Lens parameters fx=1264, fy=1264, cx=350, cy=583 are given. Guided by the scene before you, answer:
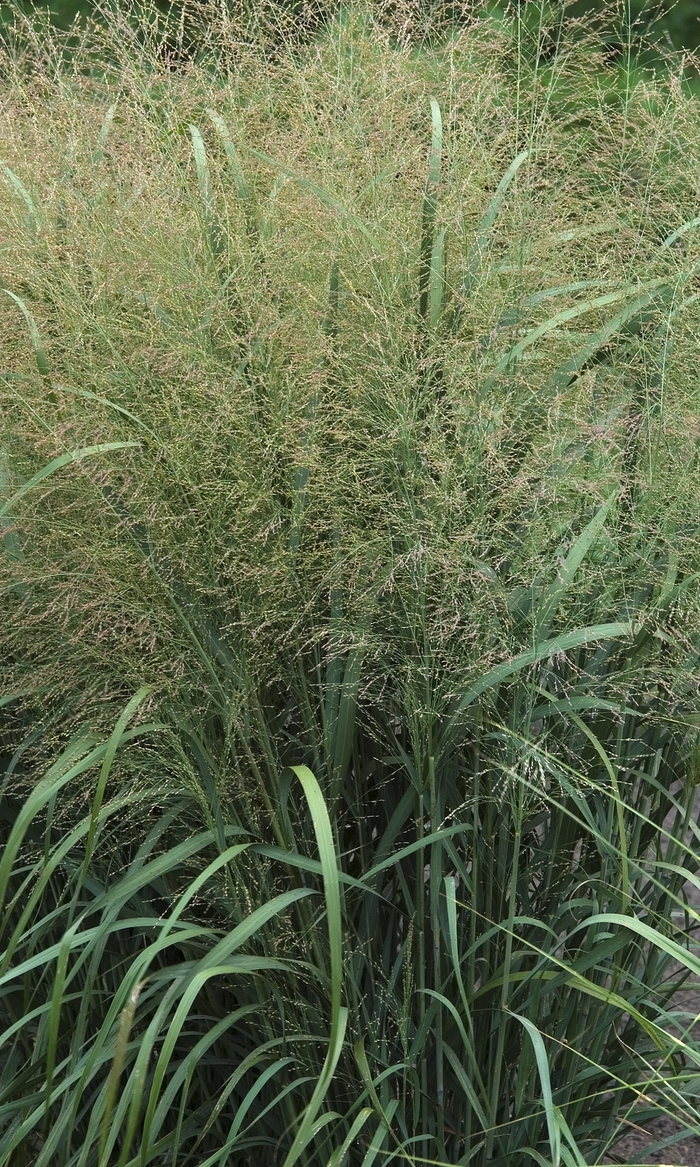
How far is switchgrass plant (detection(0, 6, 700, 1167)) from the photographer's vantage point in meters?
1.47

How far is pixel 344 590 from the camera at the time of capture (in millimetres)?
1583

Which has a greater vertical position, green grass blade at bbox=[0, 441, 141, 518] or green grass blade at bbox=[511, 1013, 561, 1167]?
green grass blade at bbox=[0, 441, 141, 518]

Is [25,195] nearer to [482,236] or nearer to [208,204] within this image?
[208,204]

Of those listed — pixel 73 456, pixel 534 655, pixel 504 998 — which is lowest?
pixel 504 998

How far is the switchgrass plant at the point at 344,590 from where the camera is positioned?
1470 mm

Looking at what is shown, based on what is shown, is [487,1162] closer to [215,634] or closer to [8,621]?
[215,634]

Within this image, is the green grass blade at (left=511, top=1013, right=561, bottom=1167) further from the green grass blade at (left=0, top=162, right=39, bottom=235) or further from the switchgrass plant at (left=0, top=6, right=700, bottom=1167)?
the green grass blade at (left=0, top=162, right=39, bottom=235)

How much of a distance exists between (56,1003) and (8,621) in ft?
1.64

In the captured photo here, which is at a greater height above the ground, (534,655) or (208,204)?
(208,204)

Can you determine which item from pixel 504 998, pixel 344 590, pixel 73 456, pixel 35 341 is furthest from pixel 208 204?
pixel 504 998

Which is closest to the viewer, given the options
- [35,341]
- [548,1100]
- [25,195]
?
[548,1100]

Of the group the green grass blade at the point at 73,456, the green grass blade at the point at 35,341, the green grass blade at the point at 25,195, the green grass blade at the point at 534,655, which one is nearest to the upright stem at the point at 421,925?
the green grass blade at the point at 534,655

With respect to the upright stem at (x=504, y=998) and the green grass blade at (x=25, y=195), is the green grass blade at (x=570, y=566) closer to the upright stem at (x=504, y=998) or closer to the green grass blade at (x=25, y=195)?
the upright stem at (x=504, y=998)

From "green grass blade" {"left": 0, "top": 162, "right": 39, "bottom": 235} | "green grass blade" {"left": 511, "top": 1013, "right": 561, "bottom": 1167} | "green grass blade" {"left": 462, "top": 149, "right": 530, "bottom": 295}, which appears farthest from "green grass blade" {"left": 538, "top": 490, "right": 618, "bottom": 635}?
"green grass blade" {"left": 0, "top": 162, "right": 39, "bottom": 235}
